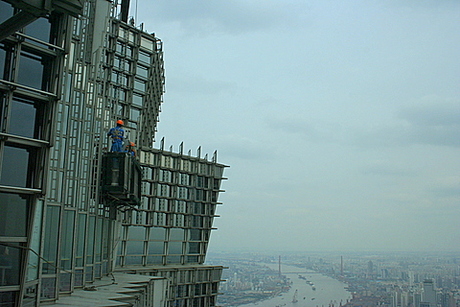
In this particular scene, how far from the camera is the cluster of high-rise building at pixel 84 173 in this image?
1725 centimetres

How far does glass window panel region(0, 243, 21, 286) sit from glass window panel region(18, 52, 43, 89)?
18.4 feet

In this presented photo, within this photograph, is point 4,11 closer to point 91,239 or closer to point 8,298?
point 8,298

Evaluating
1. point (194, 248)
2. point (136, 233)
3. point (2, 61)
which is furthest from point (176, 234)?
point (2, 61)

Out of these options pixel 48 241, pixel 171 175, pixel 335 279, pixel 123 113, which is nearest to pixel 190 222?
pixel 171 175

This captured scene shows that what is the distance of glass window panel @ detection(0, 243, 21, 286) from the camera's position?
17.2m

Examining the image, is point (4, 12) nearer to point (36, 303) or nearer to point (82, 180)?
point (36, 303)

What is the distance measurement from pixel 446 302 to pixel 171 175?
1809 inches

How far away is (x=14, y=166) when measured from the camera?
1733 cm

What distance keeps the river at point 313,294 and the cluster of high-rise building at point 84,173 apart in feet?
149

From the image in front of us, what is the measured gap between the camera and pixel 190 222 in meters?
63.6

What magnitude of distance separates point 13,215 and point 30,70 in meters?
5.08

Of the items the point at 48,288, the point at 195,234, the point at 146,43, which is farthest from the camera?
the point at 195,234

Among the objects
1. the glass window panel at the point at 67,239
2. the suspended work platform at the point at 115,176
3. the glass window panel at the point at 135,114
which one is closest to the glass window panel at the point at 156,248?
the glass window panel at the point at 135,114

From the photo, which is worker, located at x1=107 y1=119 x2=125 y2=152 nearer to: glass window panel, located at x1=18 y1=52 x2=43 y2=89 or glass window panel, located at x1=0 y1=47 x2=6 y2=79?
glass window panel, located at x1=18 y1=52 x2=43 y2=89
